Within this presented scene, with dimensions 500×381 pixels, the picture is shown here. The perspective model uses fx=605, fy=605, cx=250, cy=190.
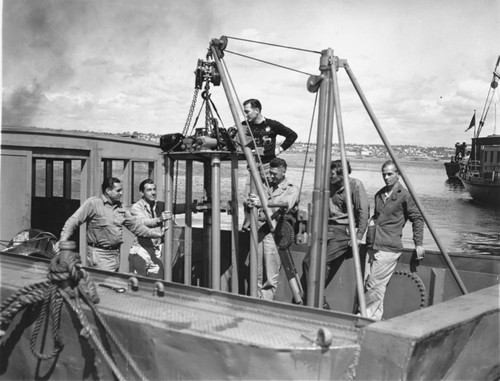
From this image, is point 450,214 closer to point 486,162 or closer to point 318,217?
point 486,162

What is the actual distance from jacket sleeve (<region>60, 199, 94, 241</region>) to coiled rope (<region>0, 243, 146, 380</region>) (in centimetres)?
115

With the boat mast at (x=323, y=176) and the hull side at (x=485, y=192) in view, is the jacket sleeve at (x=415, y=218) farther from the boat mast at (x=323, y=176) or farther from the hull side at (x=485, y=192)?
the hull side at (x=485, y=192)

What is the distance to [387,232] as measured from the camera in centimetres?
505

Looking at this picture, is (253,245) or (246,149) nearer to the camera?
(246,149)

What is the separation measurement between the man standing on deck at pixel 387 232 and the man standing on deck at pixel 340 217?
142 millimetres

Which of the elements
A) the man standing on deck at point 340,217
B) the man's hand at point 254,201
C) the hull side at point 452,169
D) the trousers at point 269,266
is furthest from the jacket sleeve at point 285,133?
the hull side at point 452,169

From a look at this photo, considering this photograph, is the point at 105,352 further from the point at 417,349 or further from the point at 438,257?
the point at 438,257

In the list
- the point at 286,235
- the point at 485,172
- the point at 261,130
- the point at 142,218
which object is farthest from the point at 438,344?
the point at 485,172

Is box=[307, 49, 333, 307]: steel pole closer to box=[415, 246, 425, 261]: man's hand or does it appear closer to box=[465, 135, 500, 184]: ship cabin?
box=[415, 246, 425, 261]: man's hand

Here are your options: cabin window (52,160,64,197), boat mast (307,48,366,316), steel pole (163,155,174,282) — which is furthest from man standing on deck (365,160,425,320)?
cabin window (52,160,64,197)

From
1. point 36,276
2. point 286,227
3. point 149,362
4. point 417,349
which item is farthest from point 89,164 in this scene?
point 417,349

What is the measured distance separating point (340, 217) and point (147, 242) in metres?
2.20

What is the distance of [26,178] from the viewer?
21.1 feet

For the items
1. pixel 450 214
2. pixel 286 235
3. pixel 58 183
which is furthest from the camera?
pixel 58 183
